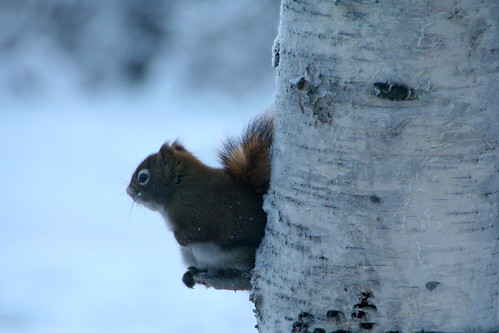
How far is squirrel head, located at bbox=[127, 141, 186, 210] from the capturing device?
190 centimetres

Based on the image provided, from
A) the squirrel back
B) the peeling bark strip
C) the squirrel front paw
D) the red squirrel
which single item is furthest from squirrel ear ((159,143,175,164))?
the peeling bark strip

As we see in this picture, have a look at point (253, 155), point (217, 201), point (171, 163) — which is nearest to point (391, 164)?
point (253, 155)

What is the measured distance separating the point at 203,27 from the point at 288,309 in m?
5.12

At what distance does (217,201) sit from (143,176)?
0.25 m

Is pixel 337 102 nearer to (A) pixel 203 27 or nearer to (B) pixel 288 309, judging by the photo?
(B) pixel 288 309

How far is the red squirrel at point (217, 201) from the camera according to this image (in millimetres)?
1691

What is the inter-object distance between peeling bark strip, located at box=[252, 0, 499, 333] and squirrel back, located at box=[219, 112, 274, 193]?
24 centimetres

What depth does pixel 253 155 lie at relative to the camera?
66.9 inches

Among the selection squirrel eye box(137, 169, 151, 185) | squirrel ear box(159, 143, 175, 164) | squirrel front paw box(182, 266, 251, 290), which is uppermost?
squirrel ear box(159, 143, 175, 164)

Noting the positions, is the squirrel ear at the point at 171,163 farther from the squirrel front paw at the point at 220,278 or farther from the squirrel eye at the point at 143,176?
the squirrel front paw at the point at 220,278

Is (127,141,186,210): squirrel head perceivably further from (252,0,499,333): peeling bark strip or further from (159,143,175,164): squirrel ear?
(252,0,499,333): peeling bark strip

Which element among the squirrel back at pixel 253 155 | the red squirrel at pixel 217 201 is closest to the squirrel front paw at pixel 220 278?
the red squirrel at pixel 217 201

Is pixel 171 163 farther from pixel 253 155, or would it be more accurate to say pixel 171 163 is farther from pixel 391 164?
pixel 391 164

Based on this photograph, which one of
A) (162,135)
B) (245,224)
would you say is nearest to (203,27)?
(162,135)
